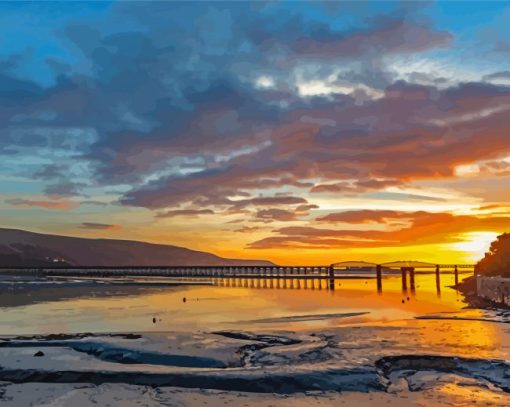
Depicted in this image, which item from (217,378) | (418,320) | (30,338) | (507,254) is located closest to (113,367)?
(217,378)

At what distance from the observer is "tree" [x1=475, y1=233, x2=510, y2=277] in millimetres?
62537

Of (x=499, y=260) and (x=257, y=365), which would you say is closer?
(x=257, y=365)

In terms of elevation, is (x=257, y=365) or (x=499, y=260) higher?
(x=499, y=260)

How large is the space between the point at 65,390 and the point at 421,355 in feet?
39.7

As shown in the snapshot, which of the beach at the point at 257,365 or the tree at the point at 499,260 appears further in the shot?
the tree at the point at 499,260

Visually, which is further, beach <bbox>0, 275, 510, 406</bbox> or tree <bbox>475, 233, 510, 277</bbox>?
tree <bbox>475, 233, 510, 277</bbox>

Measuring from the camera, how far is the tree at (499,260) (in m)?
62.5

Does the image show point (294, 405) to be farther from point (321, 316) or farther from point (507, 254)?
point (507, 254)

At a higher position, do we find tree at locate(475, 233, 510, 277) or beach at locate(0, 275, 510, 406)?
tree at locate(475, 233, 510, 277)

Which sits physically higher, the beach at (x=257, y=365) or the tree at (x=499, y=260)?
the tree at (x=499, y=260)

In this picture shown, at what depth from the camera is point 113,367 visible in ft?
59.7

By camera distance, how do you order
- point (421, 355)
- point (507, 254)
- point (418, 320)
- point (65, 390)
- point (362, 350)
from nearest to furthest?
1. point (65, 390)
2. point (421, 355)
3. point (362, 350)
4. point (418, 320)
5. point (507, 254)

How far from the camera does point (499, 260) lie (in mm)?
66750

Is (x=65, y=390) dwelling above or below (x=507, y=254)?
below
